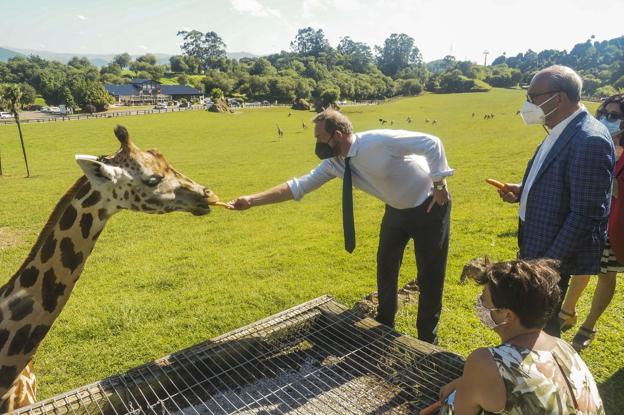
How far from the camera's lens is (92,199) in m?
3.60

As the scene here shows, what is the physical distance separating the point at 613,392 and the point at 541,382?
3.05 meters

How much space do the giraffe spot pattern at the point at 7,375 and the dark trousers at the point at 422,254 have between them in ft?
12.4

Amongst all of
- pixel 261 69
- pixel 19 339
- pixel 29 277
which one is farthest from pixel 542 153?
pixel 261 69

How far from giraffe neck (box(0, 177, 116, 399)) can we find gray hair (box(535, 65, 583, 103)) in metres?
3.91

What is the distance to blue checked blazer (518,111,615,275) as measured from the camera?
3.37 m

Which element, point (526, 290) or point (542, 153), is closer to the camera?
point (526, 290)

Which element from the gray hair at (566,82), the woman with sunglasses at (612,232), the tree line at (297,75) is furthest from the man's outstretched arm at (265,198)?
the tree line at (297,75)

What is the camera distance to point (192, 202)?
409 cm

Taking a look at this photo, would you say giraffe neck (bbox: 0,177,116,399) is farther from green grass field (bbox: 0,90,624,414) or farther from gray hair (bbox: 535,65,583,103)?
gray hair (bbox: 535,65,583,103)

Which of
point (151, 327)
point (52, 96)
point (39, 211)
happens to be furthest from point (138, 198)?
point (52, 96)

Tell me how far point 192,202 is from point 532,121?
10.7ft

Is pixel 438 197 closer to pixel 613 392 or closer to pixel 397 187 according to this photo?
pixel 397 187

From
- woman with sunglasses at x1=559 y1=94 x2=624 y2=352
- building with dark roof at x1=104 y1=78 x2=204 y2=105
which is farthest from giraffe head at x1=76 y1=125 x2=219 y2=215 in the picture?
building with dark roof at x1=104 y1=78 x2=204 y2=105

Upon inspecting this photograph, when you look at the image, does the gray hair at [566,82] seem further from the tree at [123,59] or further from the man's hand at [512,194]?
the tree at [123,59]
